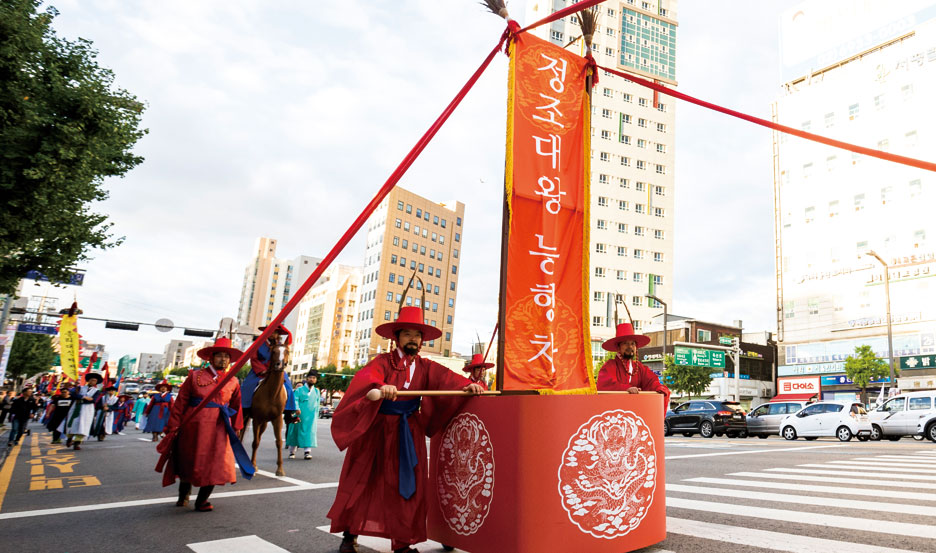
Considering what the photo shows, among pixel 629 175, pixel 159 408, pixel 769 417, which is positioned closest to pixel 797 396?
pixel 769 417

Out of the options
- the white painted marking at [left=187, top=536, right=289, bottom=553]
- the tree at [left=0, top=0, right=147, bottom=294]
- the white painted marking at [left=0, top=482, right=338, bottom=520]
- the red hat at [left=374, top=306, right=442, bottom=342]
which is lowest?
the white painted marking at [left=0, top=482, right=338, bottom=520]

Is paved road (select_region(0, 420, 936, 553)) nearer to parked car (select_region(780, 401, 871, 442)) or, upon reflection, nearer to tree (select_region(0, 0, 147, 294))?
tree (select_region(0, 0, 147, 294))

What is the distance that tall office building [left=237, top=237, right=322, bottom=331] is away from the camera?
146 meters

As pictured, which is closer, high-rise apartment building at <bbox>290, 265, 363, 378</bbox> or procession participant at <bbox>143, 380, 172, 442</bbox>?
procession participant at <bbox>143, 380, 172, 442</bbox>

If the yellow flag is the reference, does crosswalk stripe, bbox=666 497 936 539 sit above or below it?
below

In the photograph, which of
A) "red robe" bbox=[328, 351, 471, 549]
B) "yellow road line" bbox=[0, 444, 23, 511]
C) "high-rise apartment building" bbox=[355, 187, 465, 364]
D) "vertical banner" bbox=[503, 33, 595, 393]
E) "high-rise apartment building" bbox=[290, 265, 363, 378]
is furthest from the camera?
"high-rise apartment building" bbox=[290, 265, 363, 378]

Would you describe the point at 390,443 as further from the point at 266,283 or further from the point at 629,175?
the point at 266,283

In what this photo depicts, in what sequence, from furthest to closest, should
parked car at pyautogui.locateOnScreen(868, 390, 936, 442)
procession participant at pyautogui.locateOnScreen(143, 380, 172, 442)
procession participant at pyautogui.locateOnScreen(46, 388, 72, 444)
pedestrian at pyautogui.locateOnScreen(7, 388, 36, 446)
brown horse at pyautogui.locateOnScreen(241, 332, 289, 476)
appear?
1. parked car at pyautogui.locateOnScreen(868, 390, 936, 442)
2. procession participant at pyautogui.locateOnScreen(143, 380, 172, 442)
3. procession participant at pyautogui.locateOnScreen(46, 388, 72, 444)
4. pedestrian at pyautogui.locateOnScreen(7, 388, 36, 446)
5. brown horse at pyautogui.locateOnScreen(241, 332, 289, 476)

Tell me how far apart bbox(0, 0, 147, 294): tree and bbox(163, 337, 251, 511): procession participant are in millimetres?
6345

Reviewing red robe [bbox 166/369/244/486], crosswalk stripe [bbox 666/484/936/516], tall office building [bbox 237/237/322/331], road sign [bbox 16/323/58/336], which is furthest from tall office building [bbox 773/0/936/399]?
tall office building [bbox 237/237/322/331]

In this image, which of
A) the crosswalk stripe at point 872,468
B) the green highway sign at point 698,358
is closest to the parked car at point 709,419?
the crosswalk stripe at point 872,468

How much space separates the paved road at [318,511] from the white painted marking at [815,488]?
15 mm

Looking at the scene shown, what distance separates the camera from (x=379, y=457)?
4.43 m

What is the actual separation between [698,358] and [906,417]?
694 inches
